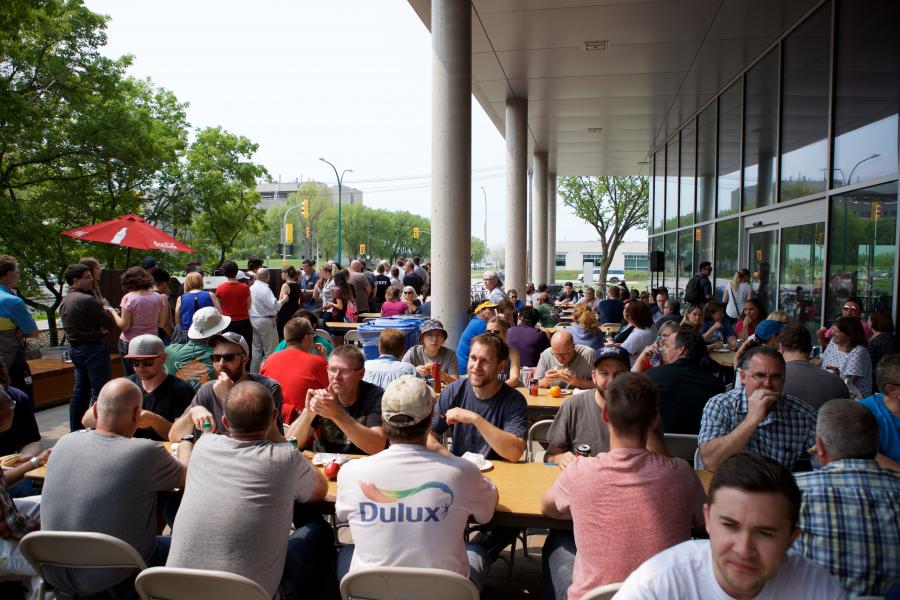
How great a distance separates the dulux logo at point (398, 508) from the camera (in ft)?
8.32

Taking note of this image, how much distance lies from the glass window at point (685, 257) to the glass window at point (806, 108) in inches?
238

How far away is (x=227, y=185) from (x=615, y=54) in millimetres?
15812

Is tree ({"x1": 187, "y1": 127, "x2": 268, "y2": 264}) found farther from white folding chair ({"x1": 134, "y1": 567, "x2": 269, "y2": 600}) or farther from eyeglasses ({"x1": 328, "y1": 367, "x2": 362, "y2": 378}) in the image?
white folding chair ({"x1": 134, "y1": 567, "x2": 269, "y2": 600})

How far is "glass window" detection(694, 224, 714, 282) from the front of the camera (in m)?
13.9

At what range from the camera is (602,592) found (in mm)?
2221

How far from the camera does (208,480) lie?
8.85 feet

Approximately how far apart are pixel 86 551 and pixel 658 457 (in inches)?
93.1

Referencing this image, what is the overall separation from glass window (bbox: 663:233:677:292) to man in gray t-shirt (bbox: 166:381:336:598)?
1580cm

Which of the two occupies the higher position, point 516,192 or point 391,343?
point 516,192

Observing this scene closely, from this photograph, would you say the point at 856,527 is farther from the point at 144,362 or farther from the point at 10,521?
the point at 144,362

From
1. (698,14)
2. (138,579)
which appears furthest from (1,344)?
(698,14)

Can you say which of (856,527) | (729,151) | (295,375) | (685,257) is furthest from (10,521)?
(685,257)

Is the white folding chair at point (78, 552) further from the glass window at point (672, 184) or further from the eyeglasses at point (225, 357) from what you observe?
the glass window at point (672, 184)

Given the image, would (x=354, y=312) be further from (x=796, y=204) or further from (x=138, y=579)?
(x=138, y=579)
